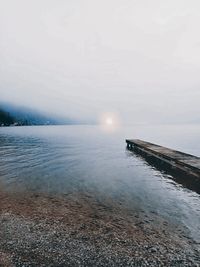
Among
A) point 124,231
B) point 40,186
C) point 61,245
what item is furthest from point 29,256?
point 40,186

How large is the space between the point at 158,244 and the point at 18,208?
878 centimetres

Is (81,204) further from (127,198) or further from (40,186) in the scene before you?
(40,186)

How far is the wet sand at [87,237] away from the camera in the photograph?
8.37 m

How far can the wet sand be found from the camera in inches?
329

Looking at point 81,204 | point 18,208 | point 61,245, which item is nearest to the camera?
point 61,245

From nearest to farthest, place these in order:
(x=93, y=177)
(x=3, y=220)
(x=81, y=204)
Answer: (x=3, y=220), (x=81, y=204), (x=93, y=177)

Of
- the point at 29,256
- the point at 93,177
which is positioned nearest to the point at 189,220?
the point at 29,256

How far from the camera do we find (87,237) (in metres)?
10.2

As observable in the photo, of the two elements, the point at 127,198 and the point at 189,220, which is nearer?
the point at 189,220

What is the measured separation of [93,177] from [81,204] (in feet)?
28.6

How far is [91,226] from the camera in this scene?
11469mm

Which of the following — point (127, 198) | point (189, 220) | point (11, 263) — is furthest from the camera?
point (127, 198)

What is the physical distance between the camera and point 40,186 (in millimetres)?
19672

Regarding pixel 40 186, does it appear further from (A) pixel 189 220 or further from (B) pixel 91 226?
(A) pixel 189 220
